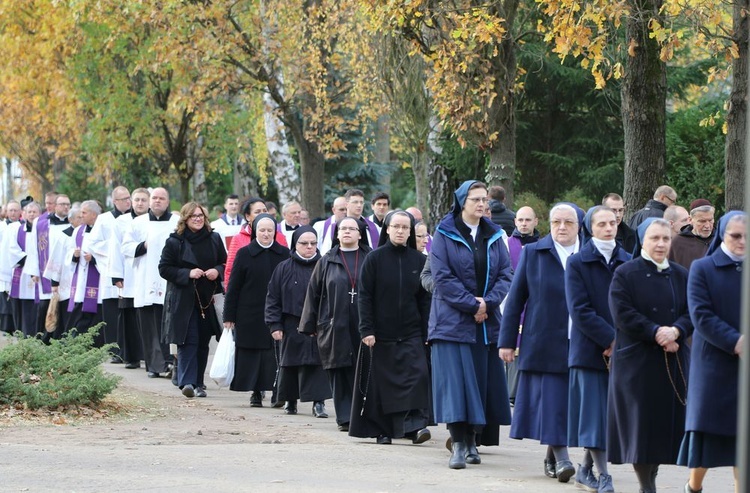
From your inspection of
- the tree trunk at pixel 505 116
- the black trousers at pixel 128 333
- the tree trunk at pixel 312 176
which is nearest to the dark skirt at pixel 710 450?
the tree trunk at pixel 505 116

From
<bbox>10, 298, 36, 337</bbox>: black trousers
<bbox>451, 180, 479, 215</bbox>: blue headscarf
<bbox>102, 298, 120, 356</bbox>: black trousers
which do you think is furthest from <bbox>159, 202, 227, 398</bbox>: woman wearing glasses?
<bbox>10, 298, 36, 337</bbox>: black trousers

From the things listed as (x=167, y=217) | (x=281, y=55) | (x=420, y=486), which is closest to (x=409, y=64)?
(x=281, y=55)

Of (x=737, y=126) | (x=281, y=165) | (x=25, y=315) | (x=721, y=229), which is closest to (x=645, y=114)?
(x=737, y=126)

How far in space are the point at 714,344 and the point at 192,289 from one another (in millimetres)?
8841

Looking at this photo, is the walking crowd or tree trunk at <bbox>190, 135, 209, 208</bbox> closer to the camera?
the walking crowd

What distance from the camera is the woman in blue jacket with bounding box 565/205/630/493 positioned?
394 inches

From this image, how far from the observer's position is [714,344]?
888cm

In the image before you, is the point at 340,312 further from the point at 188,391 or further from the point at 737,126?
the point at 737,126

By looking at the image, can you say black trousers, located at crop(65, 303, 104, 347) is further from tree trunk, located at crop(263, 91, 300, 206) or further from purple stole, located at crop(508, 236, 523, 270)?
A: purple stole, located at crop(508, 236, 523, 270)

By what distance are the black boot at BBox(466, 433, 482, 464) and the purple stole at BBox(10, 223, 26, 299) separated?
13614 mm

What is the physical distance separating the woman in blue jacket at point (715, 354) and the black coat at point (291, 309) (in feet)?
21.2

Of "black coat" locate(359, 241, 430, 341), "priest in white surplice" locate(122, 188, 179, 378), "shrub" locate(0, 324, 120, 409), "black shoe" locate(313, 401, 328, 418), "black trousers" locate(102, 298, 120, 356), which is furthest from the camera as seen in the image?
"black trousers" locate(102, 298, 120, 356)

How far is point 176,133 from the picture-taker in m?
35.8

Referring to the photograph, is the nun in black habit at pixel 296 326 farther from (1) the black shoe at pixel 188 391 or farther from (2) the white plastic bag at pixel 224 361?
(1) the black shoe at pixel 188 391
